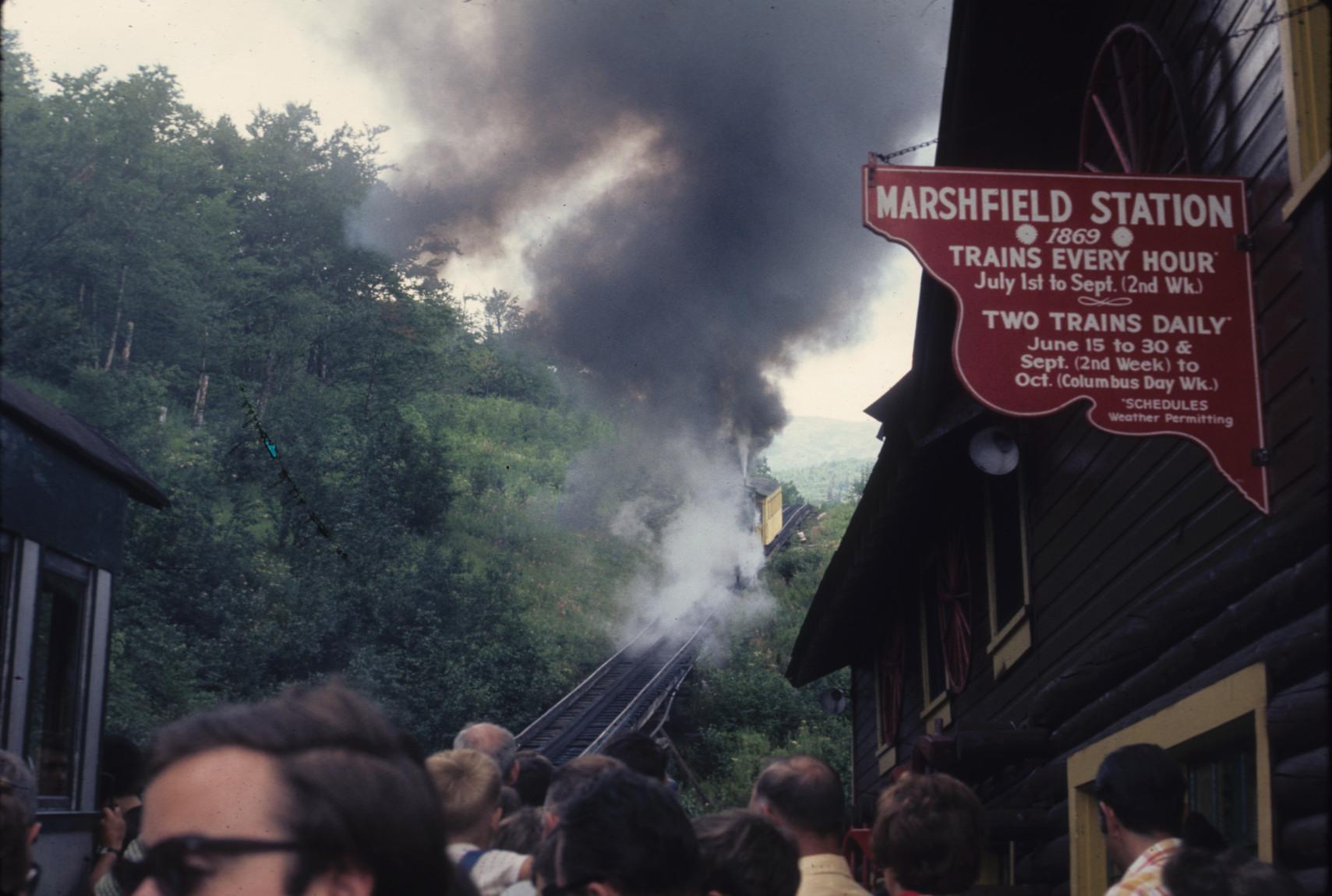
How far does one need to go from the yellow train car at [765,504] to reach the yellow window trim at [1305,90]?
141 feet

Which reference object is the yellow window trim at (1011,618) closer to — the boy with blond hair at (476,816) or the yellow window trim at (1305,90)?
the yellow window trim at (1305,90)

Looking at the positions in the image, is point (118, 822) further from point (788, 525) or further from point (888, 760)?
point (788, 525)

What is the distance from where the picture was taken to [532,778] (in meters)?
4.71

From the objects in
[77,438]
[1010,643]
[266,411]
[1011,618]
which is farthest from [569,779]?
[266,411]

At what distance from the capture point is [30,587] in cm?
616

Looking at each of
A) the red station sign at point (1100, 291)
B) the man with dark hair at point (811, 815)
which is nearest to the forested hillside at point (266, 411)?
the red station sign at point (1100, 291)

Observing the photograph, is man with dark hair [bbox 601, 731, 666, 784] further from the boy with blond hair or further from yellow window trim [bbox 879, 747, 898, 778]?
yellow window trim [bbox 879, 747, 898, 778]

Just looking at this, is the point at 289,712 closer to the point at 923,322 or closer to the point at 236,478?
the point at 923,322

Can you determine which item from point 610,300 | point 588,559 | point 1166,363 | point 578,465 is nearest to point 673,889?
point 1166,363

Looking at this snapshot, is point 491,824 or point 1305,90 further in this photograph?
point 1305,90

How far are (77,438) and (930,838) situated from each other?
5271mm

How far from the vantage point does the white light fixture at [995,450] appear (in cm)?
707

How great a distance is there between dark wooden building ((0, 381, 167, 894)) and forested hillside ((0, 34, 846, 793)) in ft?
51.1

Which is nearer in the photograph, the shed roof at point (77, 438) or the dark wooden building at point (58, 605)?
the shed roof at point (77, 438)
